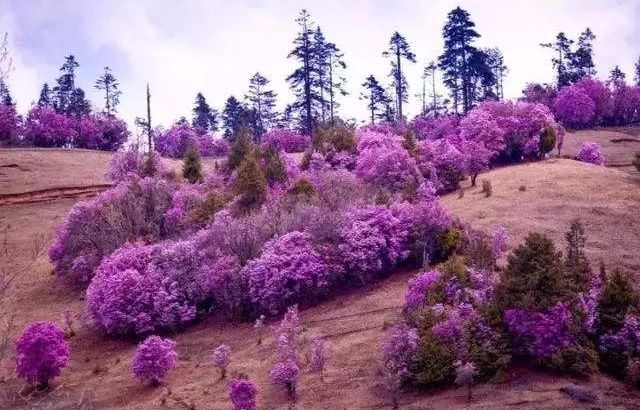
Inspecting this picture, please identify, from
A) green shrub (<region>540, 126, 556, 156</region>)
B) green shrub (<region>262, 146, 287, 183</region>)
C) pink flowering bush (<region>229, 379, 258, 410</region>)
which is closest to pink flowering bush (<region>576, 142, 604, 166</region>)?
green shrub (<region>540, 126, 556, 156</region>)

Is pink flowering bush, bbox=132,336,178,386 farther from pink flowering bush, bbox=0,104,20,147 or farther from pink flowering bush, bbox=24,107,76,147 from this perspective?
pink flowering bush, bbox=24,107,76,147

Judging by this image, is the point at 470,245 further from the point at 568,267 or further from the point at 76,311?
the point at 76,311

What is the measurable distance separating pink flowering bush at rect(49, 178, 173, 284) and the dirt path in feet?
41.2

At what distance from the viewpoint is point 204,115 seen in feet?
251

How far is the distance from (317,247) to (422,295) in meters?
5.40

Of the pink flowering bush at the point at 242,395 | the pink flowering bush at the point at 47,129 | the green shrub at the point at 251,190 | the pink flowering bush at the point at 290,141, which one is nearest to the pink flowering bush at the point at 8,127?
the pink flowering bush at the point at 47,129

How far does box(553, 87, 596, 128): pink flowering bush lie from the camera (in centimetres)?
5519

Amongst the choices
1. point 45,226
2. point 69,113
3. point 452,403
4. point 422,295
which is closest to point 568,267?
point 422,295

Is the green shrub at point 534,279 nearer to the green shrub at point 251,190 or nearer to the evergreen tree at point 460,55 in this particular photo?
the green shrub at point 251,190

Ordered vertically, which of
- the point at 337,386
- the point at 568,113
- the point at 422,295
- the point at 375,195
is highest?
the point at 568,113

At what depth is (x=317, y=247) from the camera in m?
22.1

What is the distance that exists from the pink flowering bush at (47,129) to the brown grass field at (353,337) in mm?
23461

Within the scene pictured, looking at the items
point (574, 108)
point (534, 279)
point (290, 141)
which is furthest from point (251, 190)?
point (574, 108)

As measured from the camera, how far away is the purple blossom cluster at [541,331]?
1446 cm
